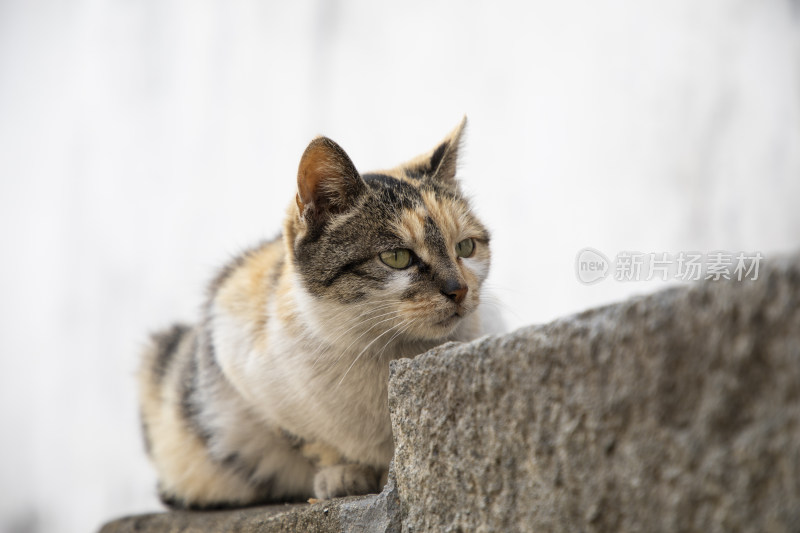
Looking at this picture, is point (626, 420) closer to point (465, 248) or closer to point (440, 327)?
point (440, 327)

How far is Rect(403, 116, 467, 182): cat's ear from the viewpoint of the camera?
6.24 feet

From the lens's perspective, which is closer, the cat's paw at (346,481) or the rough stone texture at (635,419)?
the rough stone texture at (635,419)

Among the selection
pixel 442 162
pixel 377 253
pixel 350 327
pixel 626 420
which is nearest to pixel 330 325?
pixel 350 327

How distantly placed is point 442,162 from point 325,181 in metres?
0.41

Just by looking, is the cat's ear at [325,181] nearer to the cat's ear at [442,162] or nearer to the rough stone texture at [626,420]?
the cat's ear at [442,162]

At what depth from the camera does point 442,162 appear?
6.27ft

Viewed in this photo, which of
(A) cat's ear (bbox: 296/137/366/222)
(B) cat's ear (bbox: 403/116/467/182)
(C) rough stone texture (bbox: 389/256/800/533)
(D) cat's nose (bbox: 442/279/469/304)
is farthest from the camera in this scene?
(B) cat's ear (bbox: 403/116/467/182)

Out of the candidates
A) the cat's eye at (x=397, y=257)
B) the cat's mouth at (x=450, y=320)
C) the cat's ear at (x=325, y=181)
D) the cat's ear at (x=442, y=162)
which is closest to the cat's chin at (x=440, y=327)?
the cat's mouth at (x=450, y=320)

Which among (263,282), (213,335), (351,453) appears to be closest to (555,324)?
(351,453)

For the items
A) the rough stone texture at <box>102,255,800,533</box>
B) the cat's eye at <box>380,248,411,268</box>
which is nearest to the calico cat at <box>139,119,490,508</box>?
the cat's eye at <box>380,248,411,268</box>

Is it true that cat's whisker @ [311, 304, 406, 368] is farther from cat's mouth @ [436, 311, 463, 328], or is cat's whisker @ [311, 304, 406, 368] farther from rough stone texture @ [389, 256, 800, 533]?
rough stone texture @ [389, 256, 800, 533]

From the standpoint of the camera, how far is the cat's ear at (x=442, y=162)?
1.90 metres

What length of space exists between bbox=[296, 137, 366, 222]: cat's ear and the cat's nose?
1.14ft

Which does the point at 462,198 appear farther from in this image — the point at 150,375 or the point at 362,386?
the point at 150,375
